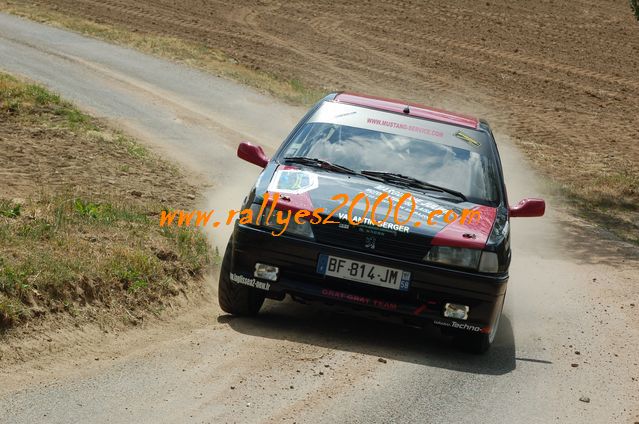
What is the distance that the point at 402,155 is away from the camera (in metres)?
8.30

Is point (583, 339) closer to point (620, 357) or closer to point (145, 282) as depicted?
point (620, 357)

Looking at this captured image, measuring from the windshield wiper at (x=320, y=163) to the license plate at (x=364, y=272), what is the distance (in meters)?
1.03

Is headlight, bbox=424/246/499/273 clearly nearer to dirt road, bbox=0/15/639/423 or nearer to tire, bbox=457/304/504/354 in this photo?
tire, bbox=457/304/504/354

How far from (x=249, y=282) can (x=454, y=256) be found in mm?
1394

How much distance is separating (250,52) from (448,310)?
18388 millimetres

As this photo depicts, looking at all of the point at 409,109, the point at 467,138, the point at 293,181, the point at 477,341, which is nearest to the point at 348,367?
the point at 477,341

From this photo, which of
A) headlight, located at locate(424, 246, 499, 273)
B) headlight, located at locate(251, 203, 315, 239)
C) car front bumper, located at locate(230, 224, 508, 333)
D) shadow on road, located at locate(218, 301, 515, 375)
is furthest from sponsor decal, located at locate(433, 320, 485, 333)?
headlight, located at locate(251, 203, 315, 239)

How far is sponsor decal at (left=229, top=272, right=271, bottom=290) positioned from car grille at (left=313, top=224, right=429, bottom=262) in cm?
49

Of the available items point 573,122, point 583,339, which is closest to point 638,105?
point 573,122

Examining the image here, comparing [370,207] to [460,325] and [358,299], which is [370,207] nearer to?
[358,299]

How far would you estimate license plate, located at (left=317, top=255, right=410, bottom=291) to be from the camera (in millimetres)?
7203

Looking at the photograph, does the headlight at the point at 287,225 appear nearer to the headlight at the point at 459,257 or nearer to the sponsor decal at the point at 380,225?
the sponsor decal at the point at 380,225

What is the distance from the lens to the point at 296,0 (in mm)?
33094

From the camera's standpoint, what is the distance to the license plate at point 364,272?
720 centimetres
